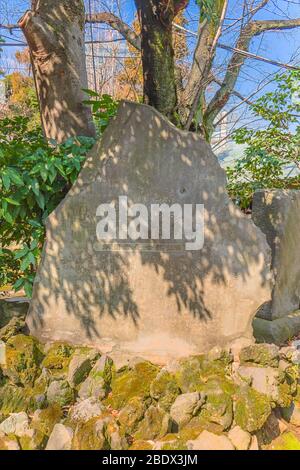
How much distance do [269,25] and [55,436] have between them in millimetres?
7077

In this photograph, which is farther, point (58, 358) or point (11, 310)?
point (11, 310)

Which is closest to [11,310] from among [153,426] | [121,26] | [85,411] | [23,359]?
[23,359]

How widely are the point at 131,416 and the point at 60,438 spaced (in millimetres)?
415

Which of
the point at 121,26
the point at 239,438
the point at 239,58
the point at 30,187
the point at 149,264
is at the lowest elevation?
the point at 239,438

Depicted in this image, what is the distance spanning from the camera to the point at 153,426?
204 centimetres

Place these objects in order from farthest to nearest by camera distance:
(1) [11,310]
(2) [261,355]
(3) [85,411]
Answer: (1) [11,310] → (2) [261,355] → (3) [85,411]

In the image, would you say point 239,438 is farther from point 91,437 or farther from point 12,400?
point 12,400

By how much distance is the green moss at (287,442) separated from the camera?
2.08 metres

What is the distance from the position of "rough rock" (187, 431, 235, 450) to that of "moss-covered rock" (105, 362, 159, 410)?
0.42m

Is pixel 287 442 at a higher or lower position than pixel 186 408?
lower

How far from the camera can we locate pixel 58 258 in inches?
107

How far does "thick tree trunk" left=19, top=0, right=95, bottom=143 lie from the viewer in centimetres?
325

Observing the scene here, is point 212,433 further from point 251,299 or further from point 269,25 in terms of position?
point 269,25

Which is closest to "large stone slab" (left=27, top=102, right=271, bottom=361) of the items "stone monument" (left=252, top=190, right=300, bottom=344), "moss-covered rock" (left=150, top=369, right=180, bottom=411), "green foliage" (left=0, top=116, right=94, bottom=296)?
"green foliage" (left=0, top=116, right=94, bottom=296)
